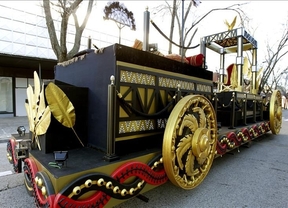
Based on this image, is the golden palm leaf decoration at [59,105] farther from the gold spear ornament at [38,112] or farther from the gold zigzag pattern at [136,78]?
the gold zigzag pattern at [136,78]

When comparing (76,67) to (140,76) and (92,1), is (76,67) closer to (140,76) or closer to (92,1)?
(140,76)

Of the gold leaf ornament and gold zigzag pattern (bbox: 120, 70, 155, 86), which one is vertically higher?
gold zigzag pattern (bbox: 120, 70, 155, 86)

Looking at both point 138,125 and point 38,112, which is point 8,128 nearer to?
point 38,112

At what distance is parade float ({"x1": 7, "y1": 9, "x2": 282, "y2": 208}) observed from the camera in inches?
56.2

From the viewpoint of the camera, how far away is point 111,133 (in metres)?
1.63

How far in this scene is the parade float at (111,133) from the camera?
4.68ft

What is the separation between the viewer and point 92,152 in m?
1.92

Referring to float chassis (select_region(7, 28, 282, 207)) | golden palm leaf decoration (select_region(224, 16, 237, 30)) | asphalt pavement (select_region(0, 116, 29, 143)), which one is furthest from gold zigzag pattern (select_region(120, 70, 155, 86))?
asphalt pavement (select_region(0, 116, 29, 143))

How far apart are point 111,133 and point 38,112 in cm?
78

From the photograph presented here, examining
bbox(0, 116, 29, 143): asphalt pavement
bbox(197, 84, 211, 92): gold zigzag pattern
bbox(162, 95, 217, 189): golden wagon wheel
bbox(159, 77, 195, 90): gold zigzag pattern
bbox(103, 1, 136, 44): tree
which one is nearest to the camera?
bbox(162, 95, 217, 189): golden wagon wheel

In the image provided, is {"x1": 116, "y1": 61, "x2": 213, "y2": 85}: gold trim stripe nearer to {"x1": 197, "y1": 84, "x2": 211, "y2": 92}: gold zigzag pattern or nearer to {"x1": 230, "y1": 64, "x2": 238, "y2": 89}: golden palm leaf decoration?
{"x1": 197, "y1": 84, "x2": 211, "y2": 92}: gold zigzag pattern

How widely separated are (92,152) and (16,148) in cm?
82

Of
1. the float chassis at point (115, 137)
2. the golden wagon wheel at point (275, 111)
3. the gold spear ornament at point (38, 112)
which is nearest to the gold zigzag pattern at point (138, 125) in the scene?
the float chassis at point (115, 137)

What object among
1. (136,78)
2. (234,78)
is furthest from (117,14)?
(234,78)
